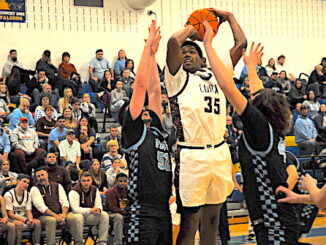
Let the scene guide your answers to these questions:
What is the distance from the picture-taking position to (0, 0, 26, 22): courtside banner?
56.3 feet

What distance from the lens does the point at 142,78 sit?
469 cm

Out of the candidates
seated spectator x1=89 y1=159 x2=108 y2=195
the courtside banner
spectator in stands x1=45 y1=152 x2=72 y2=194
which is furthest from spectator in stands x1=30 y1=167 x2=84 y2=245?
the courtside banner

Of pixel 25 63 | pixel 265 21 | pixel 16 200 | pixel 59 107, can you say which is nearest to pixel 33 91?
pixel 59 107

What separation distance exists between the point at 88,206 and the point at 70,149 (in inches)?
90.1

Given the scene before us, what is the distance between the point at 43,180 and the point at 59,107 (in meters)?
4.64

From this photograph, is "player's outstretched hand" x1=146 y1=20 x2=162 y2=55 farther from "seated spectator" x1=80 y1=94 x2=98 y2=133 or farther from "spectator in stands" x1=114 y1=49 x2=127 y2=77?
"spectator in stands" x1=114 y1=49 x2=127 y2=77

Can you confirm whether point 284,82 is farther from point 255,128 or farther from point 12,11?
point 255,128

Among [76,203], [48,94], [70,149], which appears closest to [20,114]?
[48,94]

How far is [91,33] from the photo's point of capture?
18.3 m

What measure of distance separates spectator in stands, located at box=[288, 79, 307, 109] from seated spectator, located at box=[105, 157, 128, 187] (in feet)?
25.6

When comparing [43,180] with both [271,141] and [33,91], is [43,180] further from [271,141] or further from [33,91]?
[271,141]

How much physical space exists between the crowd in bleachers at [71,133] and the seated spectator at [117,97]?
0.03m

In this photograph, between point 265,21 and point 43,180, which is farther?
point 265,21

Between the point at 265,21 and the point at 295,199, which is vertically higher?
the point at 265,21
